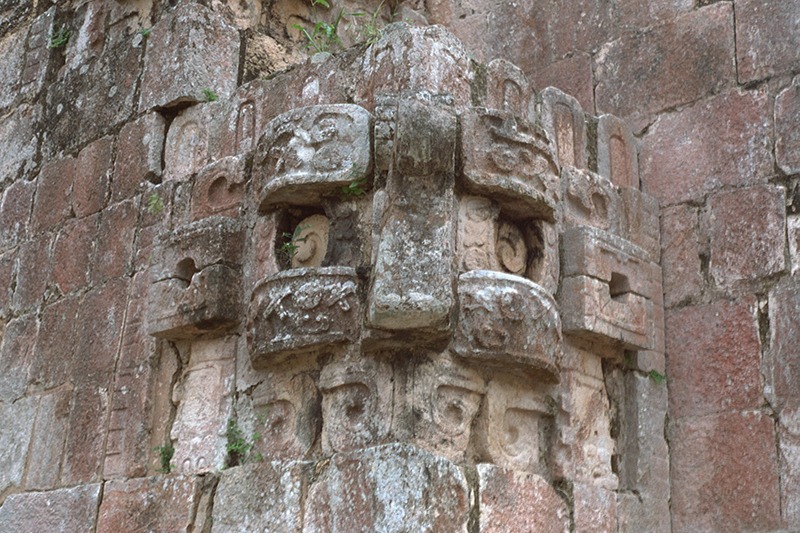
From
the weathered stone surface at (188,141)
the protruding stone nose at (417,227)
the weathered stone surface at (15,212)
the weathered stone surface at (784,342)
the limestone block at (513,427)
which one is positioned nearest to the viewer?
the protruding stone nose at (417,227)

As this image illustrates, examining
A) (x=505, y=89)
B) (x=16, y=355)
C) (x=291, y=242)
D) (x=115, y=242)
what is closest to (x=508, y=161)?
(x=505, y=89)

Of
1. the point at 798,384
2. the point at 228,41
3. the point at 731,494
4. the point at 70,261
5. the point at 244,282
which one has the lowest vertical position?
the point at 731,494

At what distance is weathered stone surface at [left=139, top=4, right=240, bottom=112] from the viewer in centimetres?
539

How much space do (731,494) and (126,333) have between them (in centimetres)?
264

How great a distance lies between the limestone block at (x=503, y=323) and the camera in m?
4.11

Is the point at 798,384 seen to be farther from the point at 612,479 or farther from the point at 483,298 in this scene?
the point at 483,298

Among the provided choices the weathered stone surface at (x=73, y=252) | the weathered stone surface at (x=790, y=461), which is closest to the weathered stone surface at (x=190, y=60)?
the weathered stone surface at (x=73, y=252)

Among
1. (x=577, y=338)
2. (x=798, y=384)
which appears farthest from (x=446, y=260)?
(x=798, y=384)

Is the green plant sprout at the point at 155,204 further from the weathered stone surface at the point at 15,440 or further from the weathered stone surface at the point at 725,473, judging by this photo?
the weathered stone surface at the point at 725,473

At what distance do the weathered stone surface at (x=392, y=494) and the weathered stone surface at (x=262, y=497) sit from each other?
11 centimetres

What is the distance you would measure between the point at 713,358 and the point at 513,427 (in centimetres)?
103

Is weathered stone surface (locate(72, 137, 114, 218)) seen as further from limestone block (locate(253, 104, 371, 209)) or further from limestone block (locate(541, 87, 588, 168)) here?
limestone block (locate(541, 87, 588, 168))

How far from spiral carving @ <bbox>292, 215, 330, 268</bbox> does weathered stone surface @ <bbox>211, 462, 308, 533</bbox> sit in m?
0.80

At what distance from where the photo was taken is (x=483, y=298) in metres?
4.14
